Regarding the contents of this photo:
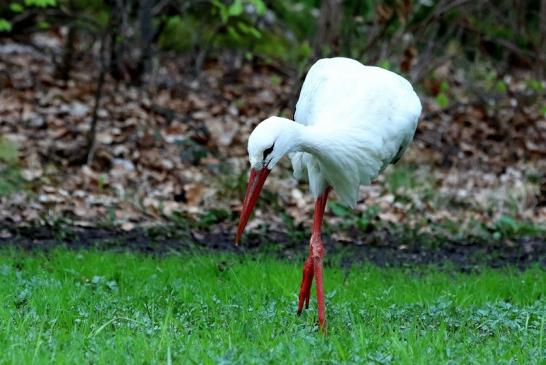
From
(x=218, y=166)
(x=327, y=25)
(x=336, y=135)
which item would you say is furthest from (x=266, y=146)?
(x=327, y=25)

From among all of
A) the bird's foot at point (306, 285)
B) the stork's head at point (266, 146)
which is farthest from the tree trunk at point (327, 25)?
A: the stork's head at point (266, 146)

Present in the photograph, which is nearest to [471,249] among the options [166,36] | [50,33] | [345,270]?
[345,270]

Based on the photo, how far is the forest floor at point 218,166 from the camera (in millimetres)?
8883

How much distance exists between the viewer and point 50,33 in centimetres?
1446

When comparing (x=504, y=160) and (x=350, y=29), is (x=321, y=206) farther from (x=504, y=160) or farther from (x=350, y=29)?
(x=504, y=160)

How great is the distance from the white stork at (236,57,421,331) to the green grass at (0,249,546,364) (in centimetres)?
36

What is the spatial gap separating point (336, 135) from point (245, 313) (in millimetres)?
1204

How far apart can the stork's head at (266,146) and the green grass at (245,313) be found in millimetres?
667

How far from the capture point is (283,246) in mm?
8344

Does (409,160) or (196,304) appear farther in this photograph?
(409,160)

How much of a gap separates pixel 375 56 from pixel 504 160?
7.63 feet

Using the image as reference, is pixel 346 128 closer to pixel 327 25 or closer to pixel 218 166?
pixel 218 166

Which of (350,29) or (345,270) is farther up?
(350,29)

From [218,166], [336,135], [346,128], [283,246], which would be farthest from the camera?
[218,166]
